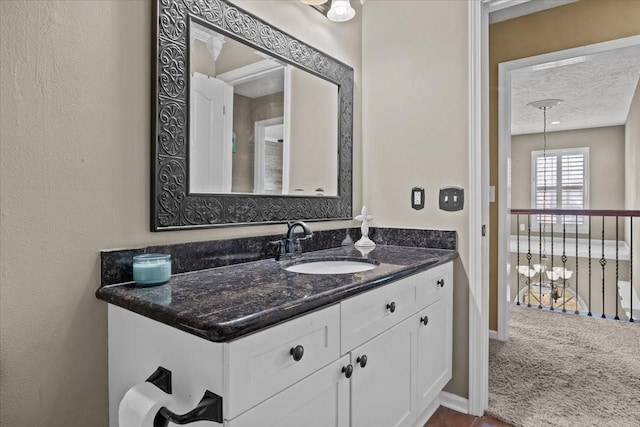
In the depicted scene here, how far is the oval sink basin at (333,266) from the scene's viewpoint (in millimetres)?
1726

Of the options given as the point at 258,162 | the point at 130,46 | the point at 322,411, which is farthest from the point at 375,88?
the point at 322,411

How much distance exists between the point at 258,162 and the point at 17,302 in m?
Answer: 1.00

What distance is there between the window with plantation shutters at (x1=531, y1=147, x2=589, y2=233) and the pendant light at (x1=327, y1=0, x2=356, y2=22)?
7067 millimetres

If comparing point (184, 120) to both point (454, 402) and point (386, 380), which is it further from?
point (454, 402)

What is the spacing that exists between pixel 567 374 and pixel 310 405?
2.19 meters

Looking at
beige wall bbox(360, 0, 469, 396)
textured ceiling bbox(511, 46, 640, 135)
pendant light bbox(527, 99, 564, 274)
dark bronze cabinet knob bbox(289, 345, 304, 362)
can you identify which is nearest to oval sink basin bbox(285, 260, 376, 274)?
beige wall bbox(360, 0, 469, 396)

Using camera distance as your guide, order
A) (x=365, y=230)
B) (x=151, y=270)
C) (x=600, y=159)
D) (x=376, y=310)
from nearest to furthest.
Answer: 1. (x=151, y=270)
2. (x=376, y=310)
3. (x=365, y=230)
4. (x=600, y=159)

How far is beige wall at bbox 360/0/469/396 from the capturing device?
2016 millimetres

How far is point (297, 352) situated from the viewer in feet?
3.19

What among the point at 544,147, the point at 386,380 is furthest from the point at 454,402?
the point at 544,147

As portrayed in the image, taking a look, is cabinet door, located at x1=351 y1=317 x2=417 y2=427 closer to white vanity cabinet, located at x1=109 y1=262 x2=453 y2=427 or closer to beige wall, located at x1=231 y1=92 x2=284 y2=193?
white vanity cabinet, located at x1=109 y1=262 x2=453 y2=427

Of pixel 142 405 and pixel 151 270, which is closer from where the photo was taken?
pixel 142 405

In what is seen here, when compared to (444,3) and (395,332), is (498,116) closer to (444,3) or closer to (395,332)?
(444,3)

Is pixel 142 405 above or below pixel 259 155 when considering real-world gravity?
below
